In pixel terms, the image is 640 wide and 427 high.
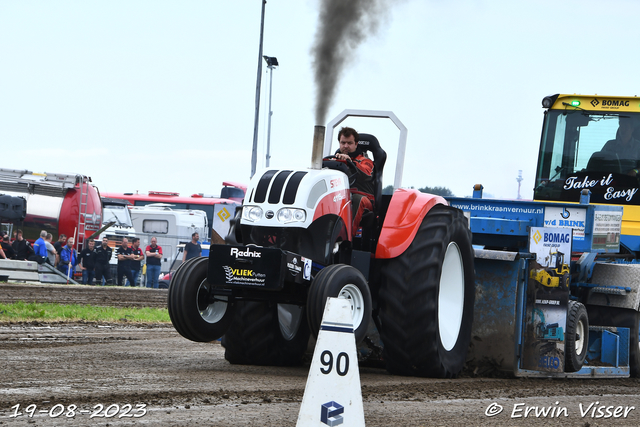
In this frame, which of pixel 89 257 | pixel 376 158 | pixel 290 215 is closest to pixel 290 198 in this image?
pixel 290 215

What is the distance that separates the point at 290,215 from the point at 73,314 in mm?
6868

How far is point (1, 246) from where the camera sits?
67.2ft

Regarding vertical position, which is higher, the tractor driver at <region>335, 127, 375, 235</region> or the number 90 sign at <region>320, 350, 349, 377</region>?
the tractor driver at <region>335, 127, 375, 235</region>

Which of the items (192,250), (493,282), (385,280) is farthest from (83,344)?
(192,250)

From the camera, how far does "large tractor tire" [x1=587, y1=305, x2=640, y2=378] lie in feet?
29.6

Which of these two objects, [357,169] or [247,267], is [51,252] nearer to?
[357,169]

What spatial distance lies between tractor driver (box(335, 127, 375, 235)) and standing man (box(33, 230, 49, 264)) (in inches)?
560

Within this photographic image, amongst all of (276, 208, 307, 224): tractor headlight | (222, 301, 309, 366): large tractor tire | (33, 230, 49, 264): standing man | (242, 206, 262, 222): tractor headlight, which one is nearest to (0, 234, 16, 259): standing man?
(33, 230, 49, 264): standing man

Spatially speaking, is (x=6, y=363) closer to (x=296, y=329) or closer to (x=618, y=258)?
(x=296, y=329)

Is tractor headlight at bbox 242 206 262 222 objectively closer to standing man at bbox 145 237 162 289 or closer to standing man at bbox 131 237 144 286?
standing man at bbox 145 237 162 289

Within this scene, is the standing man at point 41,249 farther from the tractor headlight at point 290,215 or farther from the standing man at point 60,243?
the tractor headlight at point 290,215

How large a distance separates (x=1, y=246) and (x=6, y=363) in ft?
47.9

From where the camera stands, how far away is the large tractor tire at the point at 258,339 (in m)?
7.51

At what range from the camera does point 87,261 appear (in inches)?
865
